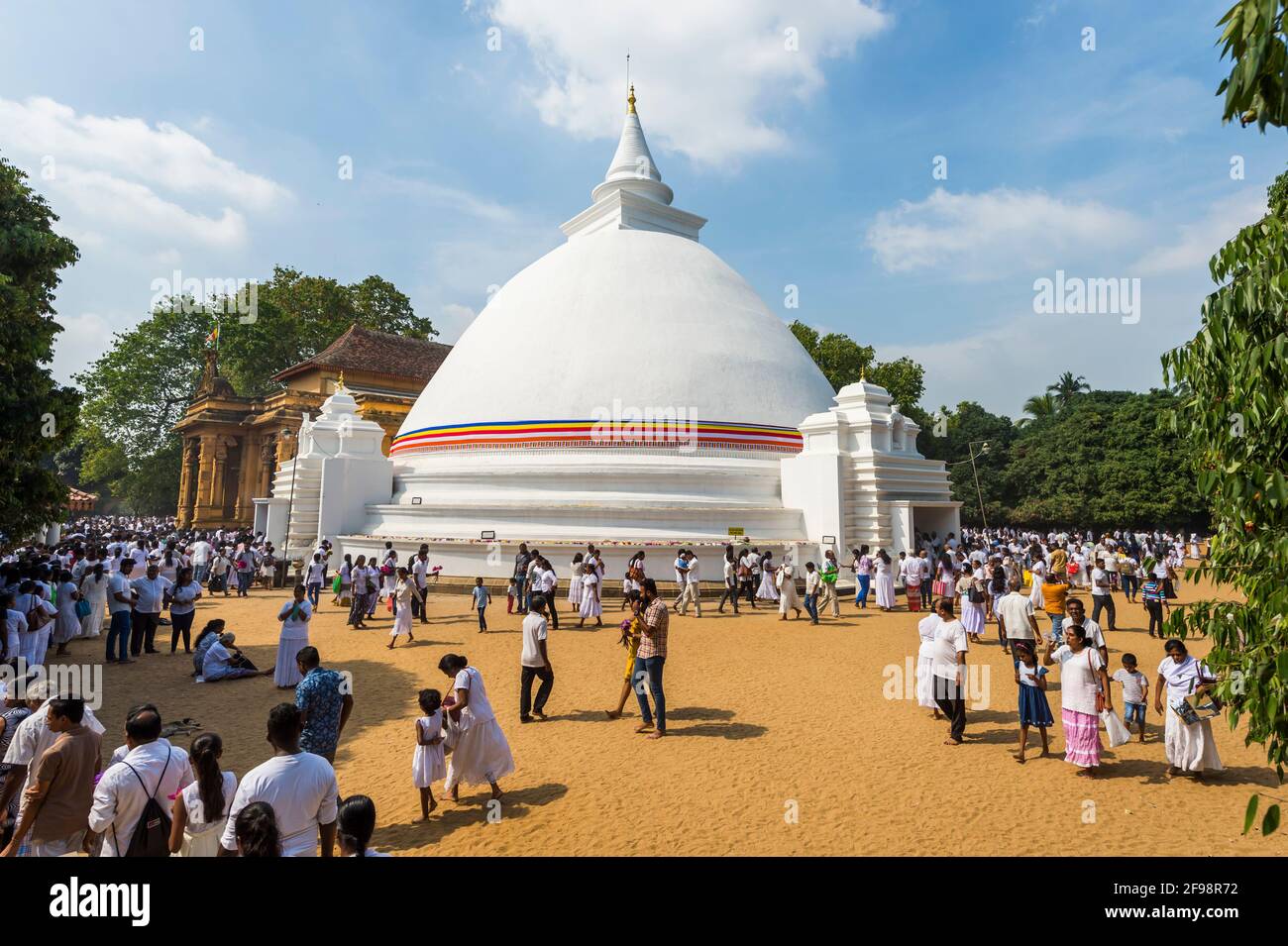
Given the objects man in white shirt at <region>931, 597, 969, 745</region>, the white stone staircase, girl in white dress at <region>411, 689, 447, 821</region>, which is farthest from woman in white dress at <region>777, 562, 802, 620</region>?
the white stone staircase

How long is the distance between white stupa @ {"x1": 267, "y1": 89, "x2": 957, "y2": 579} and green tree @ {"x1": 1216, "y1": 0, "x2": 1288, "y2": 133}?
1394cm

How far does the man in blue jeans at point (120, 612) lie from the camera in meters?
10.1

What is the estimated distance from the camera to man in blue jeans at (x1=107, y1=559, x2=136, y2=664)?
10.1 meters

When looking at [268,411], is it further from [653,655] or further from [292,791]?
[292,791]

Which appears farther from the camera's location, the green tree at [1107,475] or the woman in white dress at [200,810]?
the green tree at [1107,475]

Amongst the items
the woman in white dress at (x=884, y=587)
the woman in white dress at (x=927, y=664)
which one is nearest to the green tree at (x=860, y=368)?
the woman in white dress at (x=884, y=587)

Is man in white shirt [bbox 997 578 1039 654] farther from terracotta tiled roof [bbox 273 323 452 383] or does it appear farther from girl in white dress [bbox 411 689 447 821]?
terracotta tiled roof [bbox 273 323 452 383]

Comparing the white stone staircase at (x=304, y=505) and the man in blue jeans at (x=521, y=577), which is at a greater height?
the white stone staircase at (x=304, y=505)

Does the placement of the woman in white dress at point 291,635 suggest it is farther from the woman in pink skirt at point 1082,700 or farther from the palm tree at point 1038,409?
the palm tree at point 1038,409

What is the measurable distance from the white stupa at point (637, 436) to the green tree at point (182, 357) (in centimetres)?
2331

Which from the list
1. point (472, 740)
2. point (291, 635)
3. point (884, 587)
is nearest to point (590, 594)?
point (291, 635)

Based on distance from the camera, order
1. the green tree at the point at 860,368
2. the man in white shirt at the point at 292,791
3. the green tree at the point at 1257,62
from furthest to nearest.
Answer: the green tree at the point at 860,368, the man in white shirt at the point at 292,791, the green tree at the point at 1257,62

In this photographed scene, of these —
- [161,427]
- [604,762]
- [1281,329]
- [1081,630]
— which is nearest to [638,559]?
[604,762]

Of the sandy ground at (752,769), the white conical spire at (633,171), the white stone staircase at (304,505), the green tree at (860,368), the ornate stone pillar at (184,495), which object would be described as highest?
the white conical spire at (633,171)
